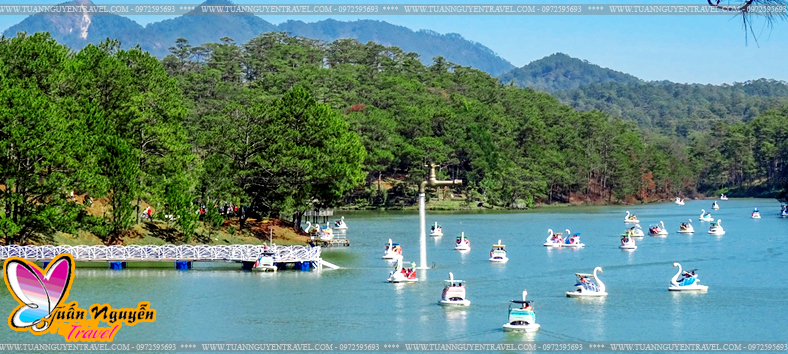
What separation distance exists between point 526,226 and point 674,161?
271 feet

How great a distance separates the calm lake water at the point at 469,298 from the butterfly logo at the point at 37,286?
1.84 meters

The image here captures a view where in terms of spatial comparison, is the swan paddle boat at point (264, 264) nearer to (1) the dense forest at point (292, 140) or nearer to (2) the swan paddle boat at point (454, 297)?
(1) the dense forest at point (292, 140)

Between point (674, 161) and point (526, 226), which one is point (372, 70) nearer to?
point (674, 161)

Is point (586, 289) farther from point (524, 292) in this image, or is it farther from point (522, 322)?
point (522, 322)

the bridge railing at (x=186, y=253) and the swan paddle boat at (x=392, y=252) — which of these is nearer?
the bridge railing at (x=186, y=253)

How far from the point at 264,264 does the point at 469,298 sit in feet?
39.9

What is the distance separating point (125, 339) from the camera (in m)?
35.0

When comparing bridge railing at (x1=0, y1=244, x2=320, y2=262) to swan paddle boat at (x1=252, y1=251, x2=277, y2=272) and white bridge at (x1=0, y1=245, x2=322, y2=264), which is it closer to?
white bridge at (x1=0, y1=245, x2=322, y2=264)

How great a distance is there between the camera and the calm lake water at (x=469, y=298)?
36281mm

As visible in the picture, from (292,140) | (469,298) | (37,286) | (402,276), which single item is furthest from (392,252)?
(37,286)

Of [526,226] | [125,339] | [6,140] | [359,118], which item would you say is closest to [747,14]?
[125,339]

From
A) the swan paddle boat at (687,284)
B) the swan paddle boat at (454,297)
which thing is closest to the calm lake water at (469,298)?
the swan paddle boat at (454,297)

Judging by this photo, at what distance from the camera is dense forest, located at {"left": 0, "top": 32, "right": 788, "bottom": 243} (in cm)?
5281

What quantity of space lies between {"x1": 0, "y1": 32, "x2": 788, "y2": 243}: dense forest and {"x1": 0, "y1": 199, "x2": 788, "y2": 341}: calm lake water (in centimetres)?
565
